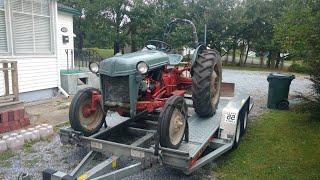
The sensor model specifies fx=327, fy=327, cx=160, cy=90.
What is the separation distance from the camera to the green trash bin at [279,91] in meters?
8.90

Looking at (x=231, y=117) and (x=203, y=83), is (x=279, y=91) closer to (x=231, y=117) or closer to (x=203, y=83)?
(x=203, y=83)

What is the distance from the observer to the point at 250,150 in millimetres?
5656

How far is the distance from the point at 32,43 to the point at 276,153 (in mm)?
7451

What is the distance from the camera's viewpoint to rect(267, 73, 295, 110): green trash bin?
8898mm

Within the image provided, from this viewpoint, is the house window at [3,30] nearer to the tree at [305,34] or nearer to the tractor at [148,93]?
the tractor at [148,93]

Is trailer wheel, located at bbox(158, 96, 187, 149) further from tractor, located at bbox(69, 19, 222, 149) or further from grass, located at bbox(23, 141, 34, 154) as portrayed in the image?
grass, located at bbox(23, 141, 34, 154)

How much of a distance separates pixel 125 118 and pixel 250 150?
2244 millimetres

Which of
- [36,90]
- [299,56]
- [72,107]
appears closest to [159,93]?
[72,107]

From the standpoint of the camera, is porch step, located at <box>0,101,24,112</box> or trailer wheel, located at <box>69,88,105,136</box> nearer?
trailer wheel, located at <box>69,88,105,136</box>

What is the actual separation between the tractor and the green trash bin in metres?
3.42

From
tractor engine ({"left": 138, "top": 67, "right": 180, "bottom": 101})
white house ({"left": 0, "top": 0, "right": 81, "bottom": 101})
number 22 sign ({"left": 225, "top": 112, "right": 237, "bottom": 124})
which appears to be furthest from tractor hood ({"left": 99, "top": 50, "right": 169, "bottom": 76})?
white house ({"left": 0, "top": 0, "right": 81, "bottom": 101})

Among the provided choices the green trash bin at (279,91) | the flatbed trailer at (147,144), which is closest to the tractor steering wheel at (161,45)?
the flatbed trailer at (147,144)

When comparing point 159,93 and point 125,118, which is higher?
point 159,93

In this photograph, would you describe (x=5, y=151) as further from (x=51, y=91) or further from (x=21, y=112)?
(x=51, y=91)
